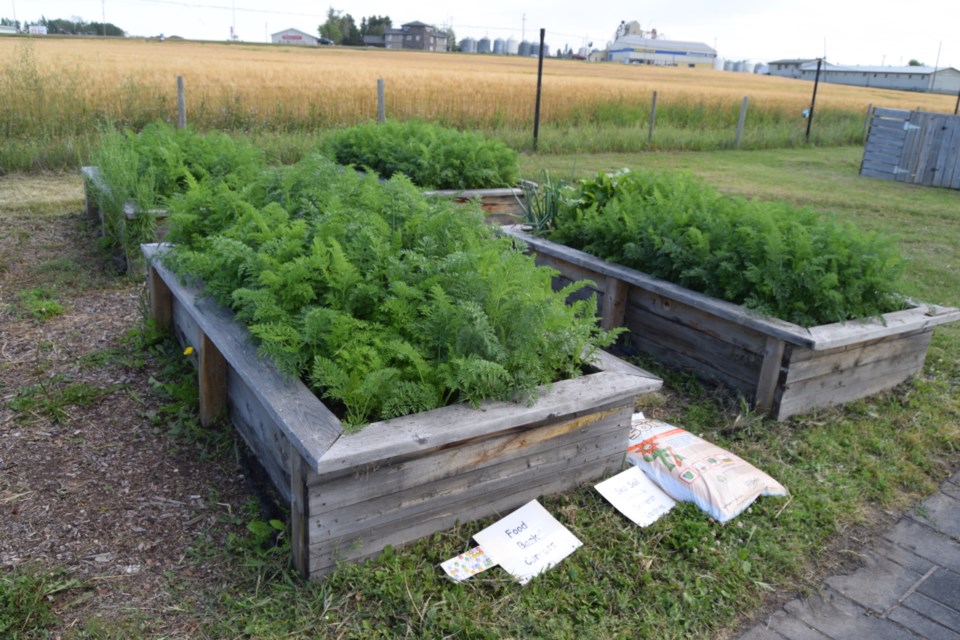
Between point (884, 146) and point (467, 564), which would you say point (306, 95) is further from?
point (467, 564)

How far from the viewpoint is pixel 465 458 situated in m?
2.72

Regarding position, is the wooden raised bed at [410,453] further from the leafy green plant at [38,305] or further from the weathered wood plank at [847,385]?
the leafy green plant at [38,305]

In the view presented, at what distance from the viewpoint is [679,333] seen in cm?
450

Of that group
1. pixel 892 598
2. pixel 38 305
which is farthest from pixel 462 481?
pixel 38 305

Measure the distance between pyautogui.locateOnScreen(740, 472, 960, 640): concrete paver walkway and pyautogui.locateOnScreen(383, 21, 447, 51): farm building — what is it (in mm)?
76737

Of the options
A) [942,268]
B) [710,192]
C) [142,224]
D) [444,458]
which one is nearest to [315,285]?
[444,458]

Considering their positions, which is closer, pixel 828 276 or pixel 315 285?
pixel 315 285

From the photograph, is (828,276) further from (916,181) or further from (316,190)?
(916,181)

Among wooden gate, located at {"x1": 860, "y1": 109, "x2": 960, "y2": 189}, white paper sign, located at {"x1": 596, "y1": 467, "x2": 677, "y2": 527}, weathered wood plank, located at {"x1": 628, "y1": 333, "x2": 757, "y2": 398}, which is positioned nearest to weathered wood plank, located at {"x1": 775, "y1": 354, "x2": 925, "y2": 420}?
weathered wood plank, located at {"x1": 628, "y1": 333, "x2": 757, "y2": 398}

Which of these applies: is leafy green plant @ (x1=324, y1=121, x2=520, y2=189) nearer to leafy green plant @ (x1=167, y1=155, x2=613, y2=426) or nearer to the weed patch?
the weed patch

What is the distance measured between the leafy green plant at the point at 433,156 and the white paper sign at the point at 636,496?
4385 millimetres

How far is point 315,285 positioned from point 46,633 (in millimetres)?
1524

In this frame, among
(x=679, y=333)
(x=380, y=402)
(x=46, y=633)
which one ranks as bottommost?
(x=46, y=633)

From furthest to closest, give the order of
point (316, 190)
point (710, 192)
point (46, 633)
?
1. point (710, 192)
2. point (316, 190)
3. point (46, 633)
